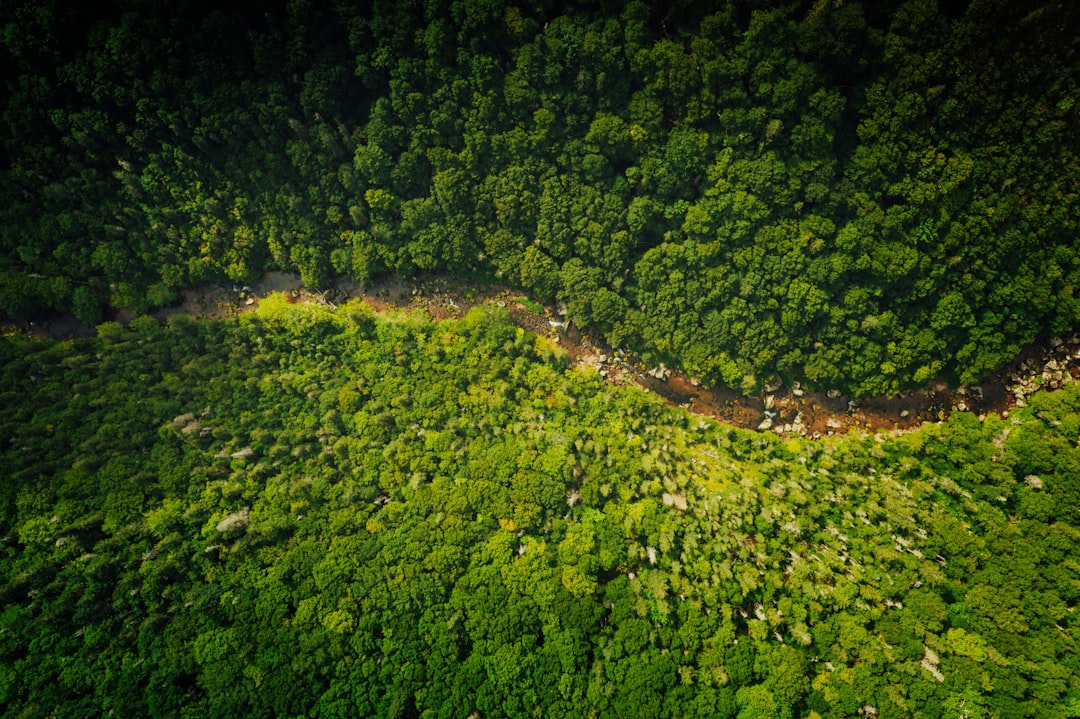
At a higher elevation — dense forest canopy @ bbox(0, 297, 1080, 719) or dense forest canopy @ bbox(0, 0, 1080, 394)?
dense forest canopy @ bbox(0, 0, 1080, 394)

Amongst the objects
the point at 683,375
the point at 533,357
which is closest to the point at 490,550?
the point at 533,357

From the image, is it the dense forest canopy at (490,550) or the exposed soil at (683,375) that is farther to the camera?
the exposed soil at (683,375)

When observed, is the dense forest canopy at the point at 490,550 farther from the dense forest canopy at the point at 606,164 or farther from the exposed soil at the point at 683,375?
the dense forest canopy at the point at 606,164

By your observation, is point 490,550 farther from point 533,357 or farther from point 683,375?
point 683,375

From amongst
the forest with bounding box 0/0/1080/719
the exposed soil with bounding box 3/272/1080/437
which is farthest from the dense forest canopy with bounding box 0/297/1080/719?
the exposed soil with bounding box 3/272/1080/437

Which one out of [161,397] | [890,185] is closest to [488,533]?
[161,397]

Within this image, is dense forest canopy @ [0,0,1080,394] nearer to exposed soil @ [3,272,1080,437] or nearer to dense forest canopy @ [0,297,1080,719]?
exposed soil @ [3,272,1080,437]

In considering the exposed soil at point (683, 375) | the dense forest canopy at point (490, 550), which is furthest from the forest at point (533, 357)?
the exposed soil at point (683, 375)
